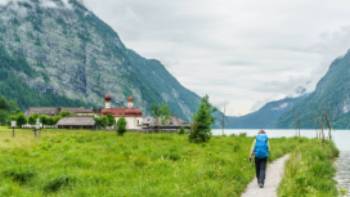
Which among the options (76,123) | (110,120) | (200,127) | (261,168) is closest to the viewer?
(261,168)

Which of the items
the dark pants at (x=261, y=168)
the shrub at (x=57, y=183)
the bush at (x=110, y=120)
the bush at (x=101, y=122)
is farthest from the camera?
the bush at (x=110, y=120)

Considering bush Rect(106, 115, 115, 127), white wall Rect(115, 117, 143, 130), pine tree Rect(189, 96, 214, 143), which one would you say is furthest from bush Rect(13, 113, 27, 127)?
pine tree Rect(189, 96, 214, 143)

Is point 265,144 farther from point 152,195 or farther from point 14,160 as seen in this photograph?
point 14,160

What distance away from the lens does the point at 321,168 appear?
3359cm

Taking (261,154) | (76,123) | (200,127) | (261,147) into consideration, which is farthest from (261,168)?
(76,123)

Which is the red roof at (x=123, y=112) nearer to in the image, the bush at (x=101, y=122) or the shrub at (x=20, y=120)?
the bush at (x=101, y=122)

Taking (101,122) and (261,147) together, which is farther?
(101,122)

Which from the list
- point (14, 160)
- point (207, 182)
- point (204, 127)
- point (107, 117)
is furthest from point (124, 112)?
point (207, 182)

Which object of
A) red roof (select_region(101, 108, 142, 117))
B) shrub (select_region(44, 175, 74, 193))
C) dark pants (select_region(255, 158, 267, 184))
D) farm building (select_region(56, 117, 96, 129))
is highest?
red roof (select_region(101, 108, 142, 117))

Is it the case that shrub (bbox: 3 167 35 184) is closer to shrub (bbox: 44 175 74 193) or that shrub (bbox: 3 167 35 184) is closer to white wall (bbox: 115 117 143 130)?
shrub (bbox: 44 175 74 193)

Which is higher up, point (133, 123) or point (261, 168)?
point (133, 123)

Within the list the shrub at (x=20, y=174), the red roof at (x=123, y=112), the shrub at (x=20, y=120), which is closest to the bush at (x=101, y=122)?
the red roof at (x=123, y=112)

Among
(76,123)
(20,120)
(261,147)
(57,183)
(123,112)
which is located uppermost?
(123,112)

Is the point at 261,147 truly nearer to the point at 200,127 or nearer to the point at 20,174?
the point at 20,174
